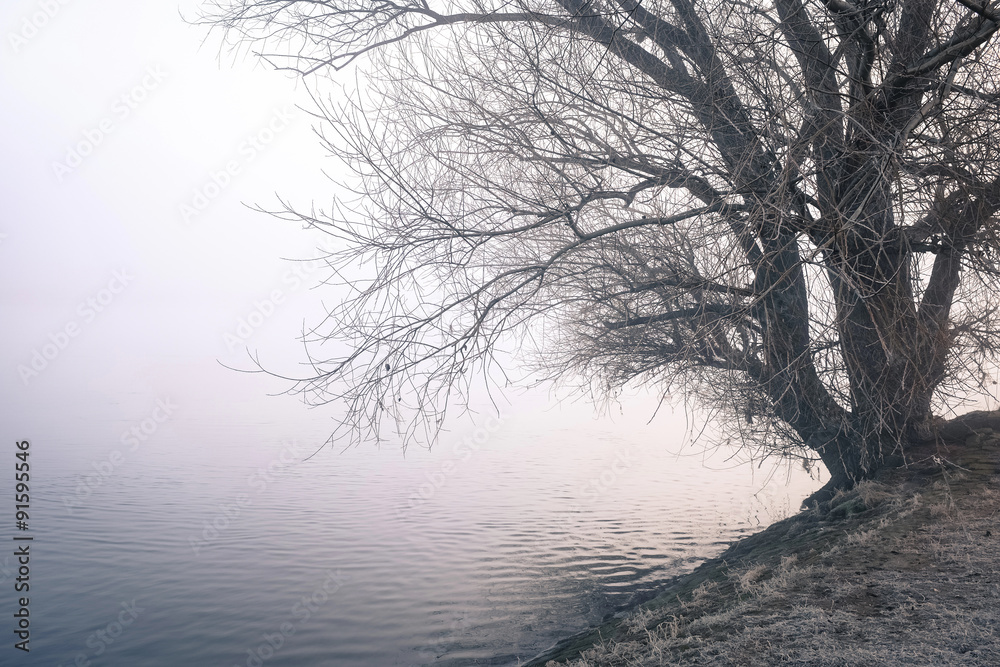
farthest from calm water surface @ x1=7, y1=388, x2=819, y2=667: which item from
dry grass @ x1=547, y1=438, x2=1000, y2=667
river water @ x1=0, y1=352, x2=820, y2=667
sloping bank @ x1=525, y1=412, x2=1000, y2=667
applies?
dry grass @ x1=547, y1=438, x2=1000, y2=667

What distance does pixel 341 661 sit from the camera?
738 cm

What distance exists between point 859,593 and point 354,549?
9.39 meters

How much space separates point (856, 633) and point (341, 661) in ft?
18.7

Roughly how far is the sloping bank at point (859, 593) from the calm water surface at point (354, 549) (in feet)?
6.64

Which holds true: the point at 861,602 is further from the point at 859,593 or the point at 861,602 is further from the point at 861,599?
the point at 859,593

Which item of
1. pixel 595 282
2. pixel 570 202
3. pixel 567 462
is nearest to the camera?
pixel 570 202

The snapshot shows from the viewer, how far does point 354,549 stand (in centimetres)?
1202

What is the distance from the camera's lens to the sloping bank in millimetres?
3914

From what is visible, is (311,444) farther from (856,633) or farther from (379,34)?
(856,633)

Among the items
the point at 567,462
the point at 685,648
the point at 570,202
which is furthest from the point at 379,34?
the point at 567,462

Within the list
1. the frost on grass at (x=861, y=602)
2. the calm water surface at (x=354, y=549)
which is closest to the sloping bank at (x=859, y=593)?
the frost on grass at (x=861, y=602)

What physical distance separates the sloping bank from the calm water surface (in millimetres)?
2024

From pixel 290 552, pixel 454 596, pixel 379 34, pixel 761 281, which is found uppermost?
pixel 379 34

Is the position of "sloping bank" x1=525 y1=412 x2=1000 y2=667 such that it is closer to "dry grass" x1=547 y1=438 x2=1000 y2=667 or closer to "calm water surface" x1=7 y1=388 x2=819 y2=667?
"dry grass" x1=547 y1=438 x2=1000 y2=667
